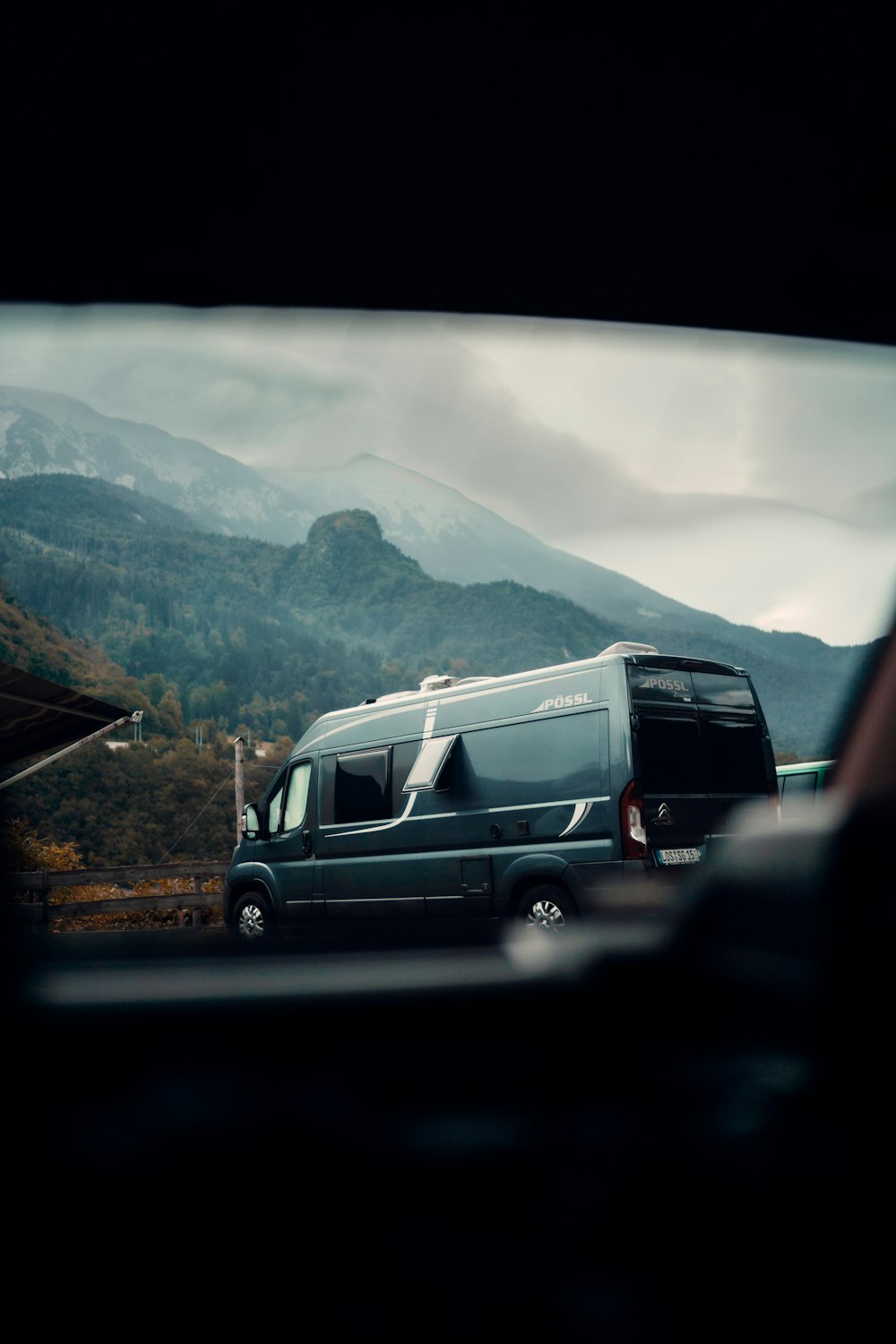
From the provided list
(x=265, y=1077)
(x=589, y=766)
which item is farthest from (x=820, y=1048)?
(x=589, y=766)

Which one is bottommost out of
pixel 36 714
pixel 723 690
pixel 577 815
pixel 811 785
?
pixel 577 815

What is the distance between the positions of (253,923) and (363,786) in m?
4.20

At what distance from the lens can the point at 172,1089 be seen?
144 centimetres

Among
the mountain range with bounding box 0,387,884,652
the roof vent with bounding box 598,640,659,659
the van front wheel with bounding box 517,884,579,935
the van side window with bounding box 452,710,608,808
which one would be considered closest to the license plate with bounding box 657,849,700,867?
the van front wheel with bounding box 517,884,579,935

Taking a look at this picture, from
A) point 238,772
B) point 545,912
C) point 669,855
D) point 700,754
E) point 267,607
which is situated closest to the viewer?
point 545,912

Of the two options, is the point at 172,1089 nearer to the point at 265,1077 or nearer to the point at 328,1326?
the point at 265,1077

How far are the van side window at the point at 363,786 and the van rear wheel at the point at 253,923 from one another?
2.02 m

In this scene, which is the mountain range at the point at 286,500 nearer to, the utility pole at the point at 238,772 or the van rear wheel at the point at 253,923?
the utility pole at the point at 238,772

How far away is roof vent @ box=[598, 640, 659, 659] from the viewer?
273 inches

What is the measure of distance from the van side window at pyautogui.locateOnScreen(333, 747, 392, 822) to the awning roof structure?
2716 mm

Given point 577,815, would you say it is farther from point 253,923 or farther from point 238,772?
point 238,772

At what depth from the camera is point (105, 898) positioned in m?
2.28

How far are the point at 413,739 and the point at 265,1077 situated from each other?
592cm

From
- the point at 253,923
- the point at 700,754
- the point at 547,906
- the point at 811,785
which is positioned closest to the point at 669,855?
the point at 547,906
